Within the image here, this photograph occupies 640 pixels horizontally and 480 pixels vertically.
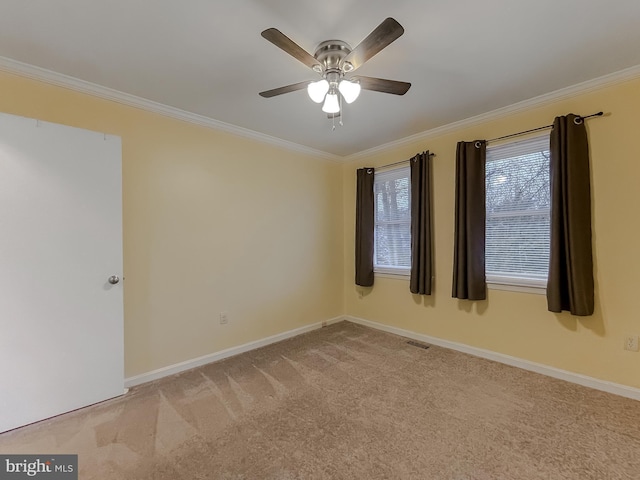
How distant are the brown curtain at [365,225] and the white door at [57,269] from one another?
282cm

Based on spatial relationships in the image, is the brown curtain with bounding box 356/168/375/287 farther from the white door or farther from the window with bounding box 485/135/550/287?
the white door

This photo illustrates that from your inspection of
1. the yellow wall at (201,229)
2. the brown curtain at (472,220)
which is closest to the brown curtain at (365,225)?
the yellow wall at (201,229)

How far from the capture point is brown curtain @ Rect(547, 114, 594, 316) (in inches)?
94.7

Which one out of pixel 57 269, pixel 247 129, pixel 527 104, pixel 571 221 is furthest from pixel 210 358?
pixel 527 104

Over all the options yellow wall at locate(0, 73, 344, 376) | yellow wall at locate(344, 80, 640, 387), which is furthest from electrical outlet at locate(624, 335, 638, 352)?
yellow wall at locate(0, 73, 344, 376)

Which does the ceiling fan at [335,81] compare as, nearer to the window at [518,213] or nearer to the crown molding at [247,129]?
the crown molding at [247,129]

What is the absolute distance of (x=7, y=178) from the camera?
1.97 metres

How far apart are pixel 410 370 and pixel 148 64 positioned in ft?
10.9

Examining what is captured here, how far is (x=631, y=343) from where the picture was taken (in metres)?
2.32

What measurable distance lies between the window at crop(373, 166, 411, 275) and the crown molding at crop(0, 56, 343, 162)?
4.67ft

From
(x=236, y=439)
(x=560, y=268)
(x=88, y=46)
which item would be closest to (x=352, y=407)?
(x=236, y=439)

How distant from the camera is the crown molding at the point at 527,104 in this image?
231cm

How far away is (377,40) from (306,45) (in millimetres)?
650

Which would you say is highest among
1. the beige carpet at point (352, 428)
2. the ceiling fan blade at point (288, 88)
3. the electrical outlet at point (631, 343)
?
the ceiling fan blade at point (288, 88)
